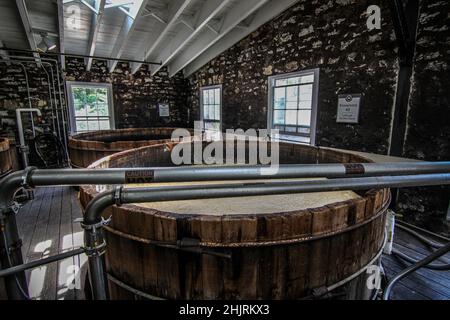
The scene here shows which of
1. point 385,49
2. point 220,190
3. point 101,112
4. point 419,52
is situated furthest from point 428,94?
point 101,112

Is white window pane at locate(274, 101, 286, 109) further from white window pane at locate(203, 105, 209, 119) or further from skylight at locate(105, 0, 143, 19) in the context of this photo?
skylight at locate(105, 0, 143, 19)

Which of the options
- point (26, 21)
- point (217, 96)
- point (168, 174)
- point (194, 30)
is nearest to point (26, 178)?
point (168, 174)

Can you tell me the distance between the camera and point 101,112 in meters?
6.52

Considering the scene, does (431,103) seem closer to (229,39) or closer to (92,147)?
(229,39)

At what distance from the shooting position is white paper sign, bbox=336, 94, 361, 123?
10.8 ft

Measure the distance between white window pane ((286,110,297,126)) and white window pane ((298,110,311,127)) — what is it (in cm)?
9

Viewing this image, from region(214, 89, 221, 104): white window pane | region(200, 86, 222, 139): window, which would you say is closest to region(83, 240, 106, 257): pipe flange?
region(200, 86, 222, 139): window

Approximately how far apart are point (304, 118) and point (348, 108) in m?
0.85

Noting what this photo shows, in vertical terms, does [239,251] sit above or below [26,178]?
below

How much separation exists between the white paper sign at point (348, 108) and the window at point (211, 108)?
3075mm

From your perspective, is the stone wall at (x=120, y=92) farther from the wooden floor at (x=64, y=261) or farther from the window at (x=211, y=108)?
the wooden floor at (x=64, y=261)

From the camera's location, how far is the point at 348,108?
11.1ft

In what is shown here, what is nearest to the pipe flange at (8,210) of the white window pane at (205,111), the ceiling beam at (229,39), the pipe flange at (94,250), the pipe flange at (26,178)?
the pipe flange at (26,178)
